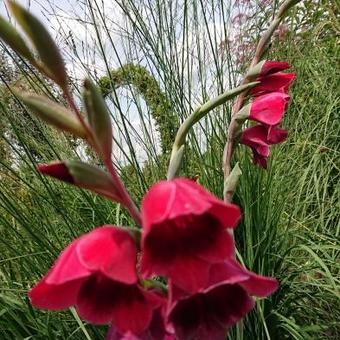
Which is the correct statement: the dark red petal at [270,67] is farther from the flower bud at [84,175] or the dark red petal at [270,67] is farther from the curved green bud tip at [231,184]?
the flower bud at [84,175]

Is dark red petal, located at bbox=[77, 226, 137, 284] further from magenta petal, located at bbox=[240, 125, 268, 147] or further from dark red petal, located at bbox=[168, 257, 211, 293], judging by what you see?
magenta petal, located at bbox=[240, 125, 268, 147]

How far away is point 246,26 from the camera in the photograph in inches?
85.5

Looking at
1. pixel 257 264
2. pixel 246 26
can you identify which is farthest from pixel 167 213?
pixel 246 26

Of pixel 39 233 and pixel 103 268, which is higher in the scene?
pixel 103 268

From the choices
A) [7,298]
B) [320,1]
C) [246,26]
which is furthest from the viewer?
[320,1]

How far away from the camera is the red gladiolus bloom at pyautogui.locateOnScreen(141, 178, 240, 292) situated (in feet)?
1.15

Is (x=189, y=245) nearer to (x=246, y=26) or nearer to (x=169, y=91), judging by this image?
(x=169, y=91)

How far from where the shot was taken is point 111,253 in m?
0.37

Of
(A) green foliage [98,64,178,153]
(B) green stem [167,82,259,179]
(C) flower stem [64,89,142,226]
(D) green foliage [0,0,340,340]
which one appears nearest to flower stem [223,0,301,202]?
(B) green stem [167,82,259,179]

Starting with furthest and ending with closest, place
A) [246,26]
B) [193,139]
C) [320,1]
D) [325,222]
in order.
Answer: [320,1], [246,26], [325,222], [193,139]

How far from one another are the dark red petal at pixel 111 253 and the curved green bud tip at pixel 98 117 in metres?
0.06

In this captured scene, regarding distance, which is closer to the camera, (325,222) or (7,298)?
(7,298)

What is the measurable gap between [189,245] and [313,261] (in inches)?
52.6

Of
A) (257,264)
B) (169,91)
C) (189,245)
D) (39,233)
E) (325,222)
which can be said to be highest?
(189,245)
